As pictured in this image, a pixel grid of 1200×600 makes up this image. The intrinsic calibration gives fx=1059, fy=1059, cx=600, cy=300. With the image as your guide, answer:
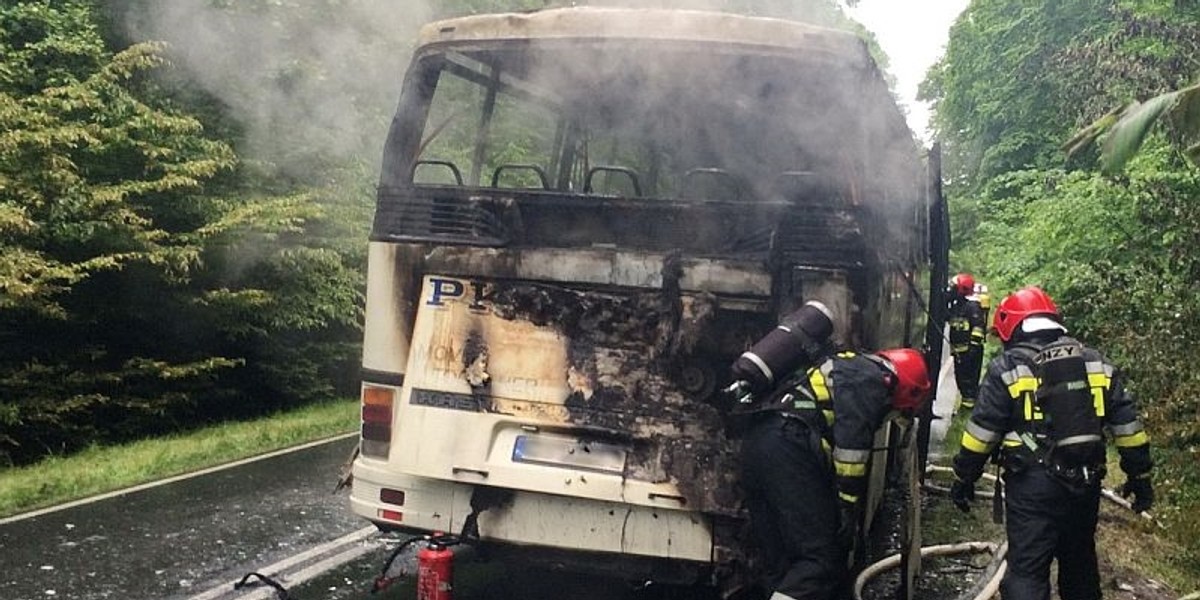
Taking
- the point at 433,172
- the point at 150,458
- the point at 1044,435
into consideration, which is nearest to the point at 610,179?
the point at 433,172

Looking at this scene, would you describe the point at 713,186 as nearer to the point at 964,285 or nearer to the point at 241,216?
the point at 241,216

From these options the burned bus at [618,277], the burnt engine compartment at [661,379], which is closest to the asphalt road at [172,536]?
the burned bus at [618,277]

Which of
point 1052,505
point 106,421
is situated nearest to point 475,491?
point 1052,505

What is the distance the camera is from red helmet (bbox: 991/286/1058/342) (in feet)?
15.3

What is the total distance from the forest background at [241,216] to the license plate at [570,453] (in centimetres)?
470

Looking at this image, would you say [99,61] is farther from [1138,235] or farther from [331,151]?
[1138,235]

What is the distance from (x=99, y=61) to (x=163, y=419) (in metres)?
3.79

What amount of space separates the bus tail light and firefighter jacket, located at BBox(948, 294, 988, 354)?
28.5 ft

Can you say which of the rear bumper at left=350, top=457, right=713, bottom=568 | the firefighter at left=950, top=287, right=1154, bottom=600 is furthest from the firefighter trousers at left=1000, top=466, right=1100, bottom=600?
the rear bumper at left=350, top=457, right=713, bottom=568

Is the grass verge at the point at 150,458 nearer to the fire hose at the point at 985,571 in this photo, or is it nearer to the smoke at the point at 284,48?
the smoke at the point at 284,48

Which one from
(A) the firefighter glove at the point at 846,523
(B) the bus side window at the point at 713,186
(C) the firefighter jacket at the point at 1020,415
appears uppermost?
(B) the bus side window at the point at 713,186

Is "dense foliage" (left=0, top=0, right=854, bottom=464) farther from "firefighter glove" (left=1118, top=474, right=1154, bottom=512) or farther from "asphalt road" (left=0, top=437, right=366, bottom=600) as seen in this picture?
"firefighter glove" (left=1118, top=474, right=1154, bottom=512)

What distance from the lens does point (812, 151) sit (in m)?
4.76

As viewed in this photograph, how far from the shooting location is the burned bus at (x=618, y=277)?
449 cm
